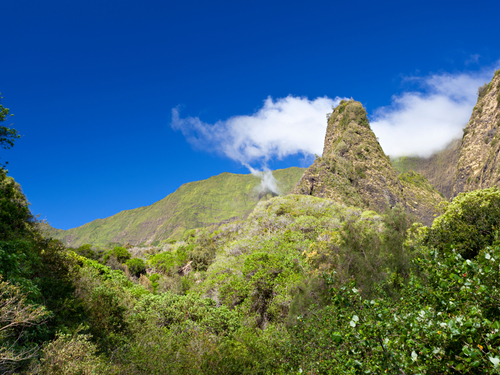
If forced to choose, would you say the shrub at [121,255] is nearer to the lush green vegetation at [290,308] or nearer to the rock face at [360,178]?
the lush green vegetation at [290,308]

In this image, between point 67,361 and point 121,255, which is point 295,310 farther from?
point 121,255

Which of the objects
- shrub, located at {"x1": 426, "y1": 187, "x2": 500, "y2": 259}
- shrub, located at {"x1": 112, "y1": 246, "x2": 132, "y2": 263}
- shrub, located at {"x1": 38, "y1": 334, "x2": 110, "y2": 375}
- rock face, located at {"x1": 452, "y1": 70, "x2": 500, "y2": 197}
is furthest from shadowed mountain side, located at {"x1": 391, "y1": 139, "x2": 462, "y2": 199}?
shrub, located at {"x1": 38, "y1": 334, "x2": 110, "y2": 375}

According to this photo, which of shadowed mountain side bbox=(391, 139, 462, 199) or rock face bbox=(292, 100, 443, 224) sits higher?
shadowed mountain side bbox=(391, 139, 462, 199)

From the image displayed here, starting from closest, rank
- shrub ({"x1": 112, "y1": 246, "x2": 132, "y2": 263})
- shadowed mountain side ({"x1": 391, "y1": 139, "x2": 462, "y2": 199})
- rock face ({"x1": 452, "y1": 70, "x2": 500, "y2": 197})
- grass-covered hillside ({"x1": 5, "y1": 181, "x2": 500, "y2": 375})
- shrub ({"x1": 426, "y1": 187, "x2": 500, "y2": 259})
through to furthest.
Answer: grass-covered hillside ({"x1": 5, "y1": 181, "x2": 500, "y2": 375}) < shrub ({"x1": 426, "y1": 187, "x2": 500, "y2": 259}) < rock face ({"x1": 452, "y1": 70, "x2": 500, "y2": 197}) < shrub ({"x1": 112, "y1": 246, "x2": 132, "y2": 263}) < shadowed mountain side ({"x1": 391, "y1": 139, "x2": 462, "y2": 199})

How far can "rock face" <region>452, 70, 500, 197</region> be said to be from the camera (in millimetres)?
55094

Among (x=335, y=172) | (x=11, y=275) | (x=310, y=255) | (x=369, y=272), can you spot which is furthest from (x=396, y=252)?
(x=335, y=172)

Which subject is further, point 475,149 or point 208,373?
point 475,149

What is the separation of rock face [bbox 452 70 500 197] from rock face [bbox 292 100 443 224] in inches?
423

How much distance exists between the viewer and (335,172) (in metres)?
60.9

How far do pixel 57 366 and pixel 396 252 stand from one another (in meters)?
17.0

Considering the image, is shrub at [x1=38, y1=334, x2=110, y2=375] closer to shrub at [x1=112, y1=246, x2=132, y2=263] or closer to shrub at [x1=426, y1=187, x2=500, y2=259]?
shrub at [x1=426, y1=187, x2=500, y2=259]

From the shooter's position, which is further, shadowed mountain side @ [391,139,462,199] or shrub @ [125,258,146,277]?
shadowed mountain side @ [391,139,462,199]

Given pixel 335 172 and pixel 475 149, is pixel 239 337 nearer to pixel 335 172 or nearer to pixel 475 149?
pixel 335 172

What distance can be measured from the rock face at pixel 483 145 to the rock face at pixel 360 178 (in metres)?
10.7
